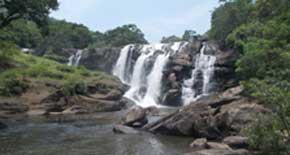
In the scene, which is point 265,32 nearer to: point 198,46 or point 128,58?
point 198,46

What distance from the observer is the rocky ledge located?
18.8 metres

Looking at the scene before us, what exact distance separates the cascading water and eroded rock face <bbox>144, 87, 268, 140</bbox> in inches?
853

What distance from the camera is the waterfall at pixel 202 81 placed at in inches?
1805

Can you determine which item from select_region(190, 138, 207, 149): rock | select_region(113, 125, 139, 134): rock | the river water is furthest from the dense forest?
select_region(113, 125, 139, 134): rock

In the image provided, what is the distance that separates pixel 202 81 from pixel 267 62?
2353 cm

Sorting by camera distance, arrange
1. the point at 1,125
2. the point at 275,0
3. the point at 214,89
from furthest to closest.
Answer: the point at 214,89 → the point at 1,125 → the point at 275,0

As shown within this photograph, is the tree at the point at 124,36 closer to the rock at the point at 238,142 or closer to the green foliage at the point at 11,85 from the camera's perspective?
the green foliage at the point at 11,85

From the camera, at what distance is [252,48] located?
83.4 feet

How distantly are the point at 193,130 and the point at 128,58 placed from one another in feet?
124

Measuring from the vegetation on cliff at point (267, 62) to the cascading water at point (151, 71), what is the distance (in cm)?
469

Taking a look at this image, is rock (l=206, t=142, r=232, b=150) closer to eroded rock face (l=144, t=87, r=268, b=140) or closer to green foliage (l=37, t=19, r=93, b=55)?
eroded rock face (l=144, t=87, r=268, b=140)

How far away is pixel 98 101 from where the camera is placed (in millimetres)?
40750

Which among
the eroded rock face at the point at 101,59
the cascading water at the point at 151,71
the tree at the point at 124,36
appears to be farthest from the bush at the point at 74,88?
the tree at the point at 124,36

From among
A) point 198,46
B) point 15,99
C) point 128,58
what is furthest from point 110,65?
point 15,99
